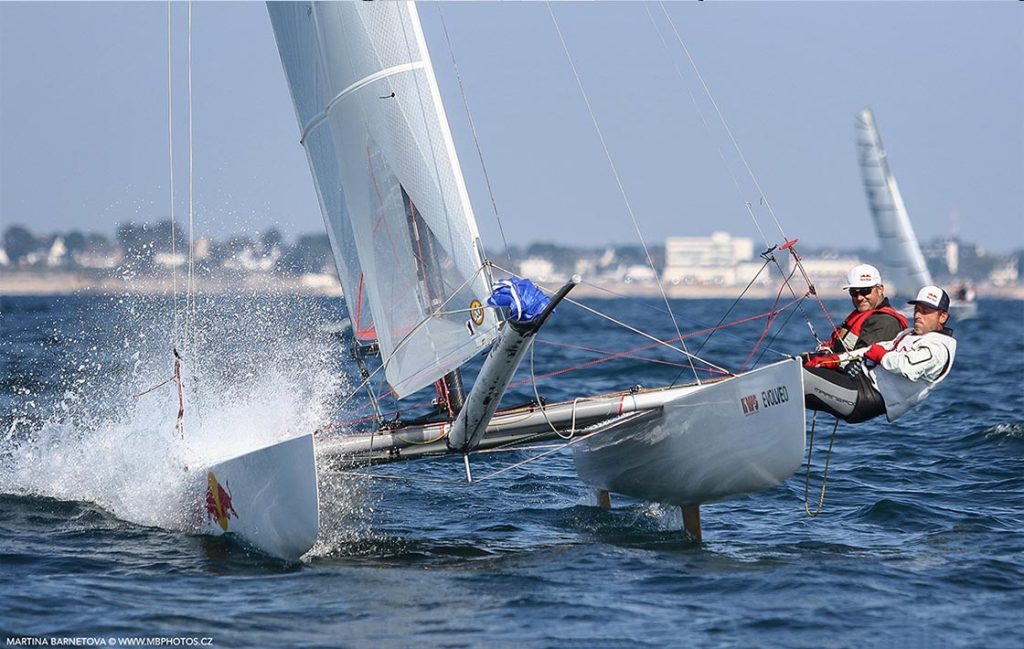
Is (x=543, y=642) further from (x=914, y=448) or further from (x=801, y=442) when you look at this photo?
(x=914, y=448)

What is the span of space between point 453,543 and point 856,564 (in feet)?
6.18

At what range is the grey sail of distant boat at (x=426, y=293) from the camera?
605cm

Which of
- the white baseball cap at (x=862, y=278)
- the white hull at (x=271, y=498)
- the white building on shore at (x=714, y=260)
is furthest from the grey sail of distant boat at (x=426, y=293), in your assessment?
the white building on shore at (x=714, y=260)

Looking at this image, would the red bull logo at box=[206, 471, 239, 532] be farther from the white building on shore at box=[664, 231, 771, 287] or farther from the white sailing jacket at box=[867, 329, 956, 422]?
the white building on shore at box=[664, 231, 771, 287]

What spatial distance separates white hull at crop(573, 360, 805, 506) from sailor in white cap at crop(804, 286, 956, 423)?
39cm

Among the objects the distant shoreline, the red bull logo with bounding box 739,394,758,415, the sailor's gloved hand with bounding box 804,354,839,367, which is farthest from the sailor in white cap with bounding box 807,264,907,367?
the distant shoreline

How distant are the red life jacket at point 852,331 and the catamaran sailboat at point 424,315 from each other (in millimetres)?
822

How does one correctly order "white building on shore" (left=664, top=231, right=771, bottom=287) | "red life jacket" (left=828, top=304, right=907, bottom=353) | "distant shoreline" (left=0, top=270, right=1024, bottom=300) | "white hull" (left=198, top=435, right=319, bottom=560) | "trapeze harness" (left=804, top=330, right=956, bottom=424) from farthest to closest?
"white building on shore" (left=664, top=231, right=771, bottom=287)
"distant shoreline" (left=0, top=270, right=1024, bottom=300)
"red life jacket" (left=828, top=304, right=907, bottom=353)
"trapeze harness" (left=804, top=330, right=956, bottom=424)
"white hull" (left=198, top=435, right=319, bottom=560)

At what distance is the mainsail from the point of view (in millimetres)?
6164

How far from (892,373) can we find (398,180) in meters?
2.50

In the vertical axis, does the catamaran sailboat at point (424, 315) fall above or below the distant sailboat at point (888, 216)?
below

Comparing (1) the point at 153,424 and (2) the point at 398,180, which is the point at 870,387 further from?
(1) the point at 153,424

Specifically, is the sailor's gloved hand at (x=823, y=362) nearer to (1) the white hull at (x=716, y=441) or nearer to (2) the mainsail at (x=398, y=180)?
(1) the white hull at (x=716, y=441)

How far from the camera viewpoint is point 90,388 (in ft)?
36.0
